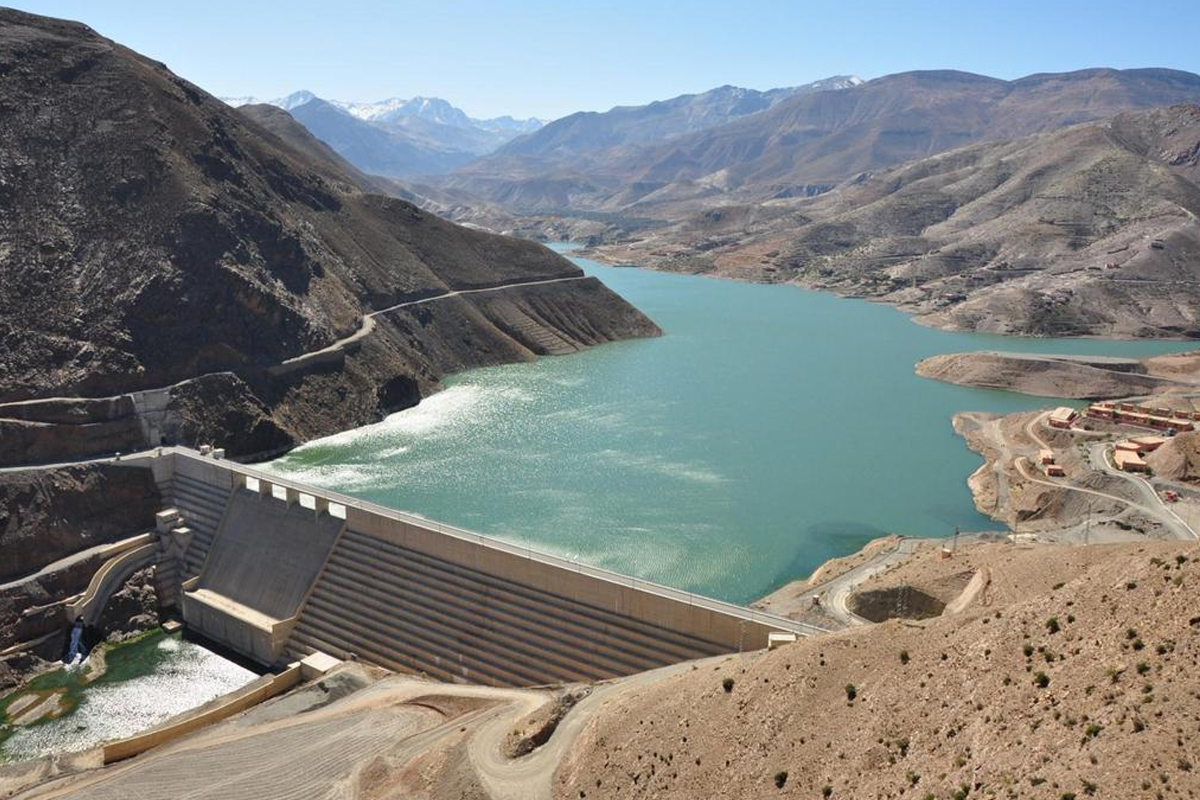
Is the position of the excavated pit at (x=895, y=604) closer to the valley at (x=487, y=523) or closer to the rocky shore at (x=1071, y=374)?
the valley at (x=487, y=523)

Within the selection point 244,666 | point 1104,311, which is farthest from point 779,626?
point 1104,311

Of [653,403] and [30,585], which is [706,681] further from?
[653,403]

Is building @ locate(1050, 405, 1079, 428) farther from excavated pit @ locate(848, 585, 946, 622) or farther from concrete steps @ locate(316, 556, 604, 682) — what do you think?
concrete steps @ locate(316, 556, 604, 682)

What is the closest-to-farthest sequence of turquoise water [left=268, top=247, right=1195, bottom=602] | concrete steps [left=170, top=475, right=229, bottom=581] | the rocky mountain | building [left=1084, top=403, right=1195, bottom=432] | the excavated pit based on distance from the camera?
the excavated pit
concrete steps [left=170, top=475, right=229, bottom=581]
turquoise water [left=268, top=247, right=1195, bottom=602]
building [left=1084, top=403, right=1195, bottom=432]
the rocky mountain

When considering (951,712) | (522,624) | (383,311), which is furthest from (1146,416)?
(383,311)

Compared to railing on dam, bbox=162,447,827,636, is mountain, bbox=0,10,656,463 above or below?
above

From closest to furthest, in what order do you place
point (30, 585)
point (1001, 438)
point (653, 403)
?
point (30, 585), point (1001, 438), point (653, 403)

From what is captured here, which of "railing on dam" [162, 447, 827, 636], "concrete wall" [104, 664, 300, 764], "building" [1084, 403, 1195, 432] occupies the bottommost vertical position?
"concrete wall" [104, 664, 300, 764]

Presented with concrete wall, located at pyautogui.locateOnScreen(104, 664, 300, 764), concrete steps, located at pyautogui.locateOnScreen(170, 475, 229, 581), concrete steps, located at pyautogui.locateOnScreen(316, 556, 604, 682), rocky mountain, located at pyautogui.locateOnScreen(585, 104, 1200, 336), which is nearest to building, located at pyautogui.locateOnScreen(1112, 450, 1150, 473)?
concrete steps, located at pyautogui.locateOnScreen(316, 556, 604, 682)
